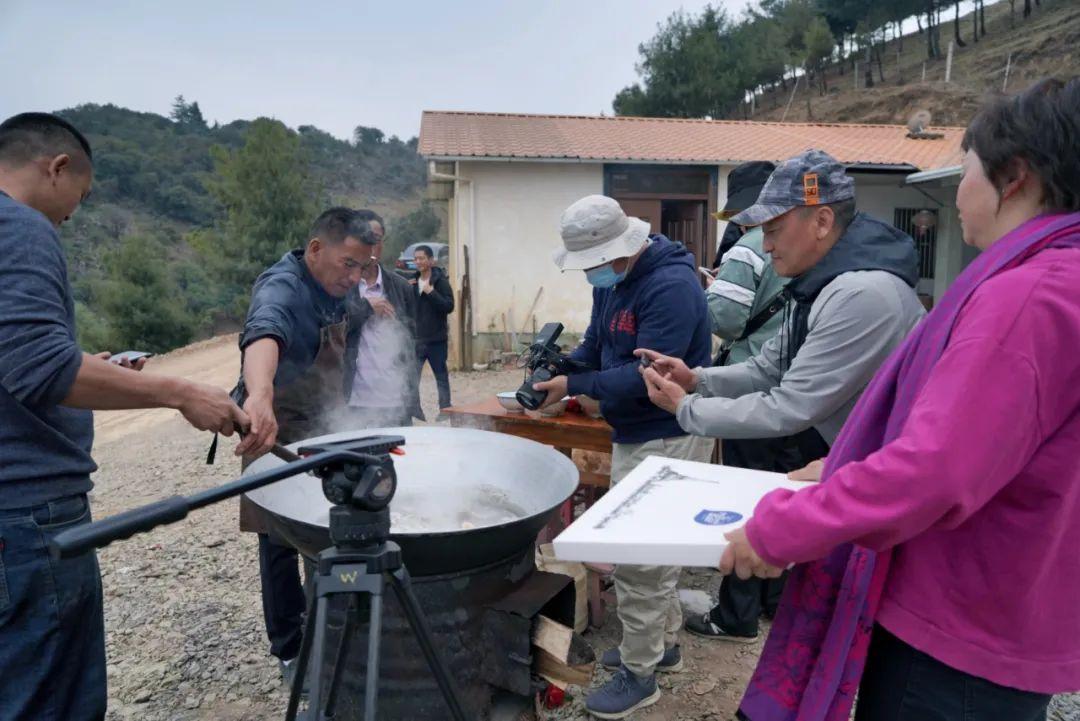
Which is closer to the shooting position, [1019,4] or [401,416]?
[401,416]

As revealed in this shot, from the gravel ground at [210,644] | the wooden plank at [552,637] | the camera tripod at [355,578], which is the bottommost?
the gravel ground at [210,644]

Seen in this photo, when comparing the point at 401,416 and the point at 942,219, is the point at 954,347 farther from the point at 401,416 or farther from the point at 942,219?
the point at 942,219

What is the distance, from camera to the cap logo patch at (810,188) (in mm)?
1994

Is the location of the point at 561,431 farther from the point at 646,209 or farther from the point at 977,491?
the point at 646,209

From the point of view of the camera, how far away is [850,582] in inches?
53.5

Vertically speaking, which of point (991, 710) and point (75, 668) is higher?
point (991, 710)

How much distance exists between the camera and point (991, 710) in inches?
48.6

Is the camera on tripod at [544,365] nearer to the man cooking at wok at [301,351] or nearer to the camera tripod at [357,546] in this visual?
the man cooking at wok at [301,351]

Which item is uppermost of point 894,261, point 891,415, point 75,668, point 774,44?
point 774,44

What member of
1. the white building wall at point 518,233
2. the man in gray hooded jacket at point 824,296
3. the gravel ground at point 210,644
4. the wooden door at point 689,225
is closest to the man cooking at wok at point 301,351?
the gravel ground at point 210,644

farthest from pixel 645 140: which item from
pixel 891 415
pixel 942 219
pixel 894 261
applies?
pixel 891 415

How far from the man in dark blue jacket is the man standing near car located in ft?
15.9

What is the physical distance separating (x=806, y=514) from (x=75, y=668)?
6.80 feet

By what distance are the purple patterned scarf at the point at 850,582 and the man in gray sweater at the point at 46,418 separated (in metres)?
1.55
